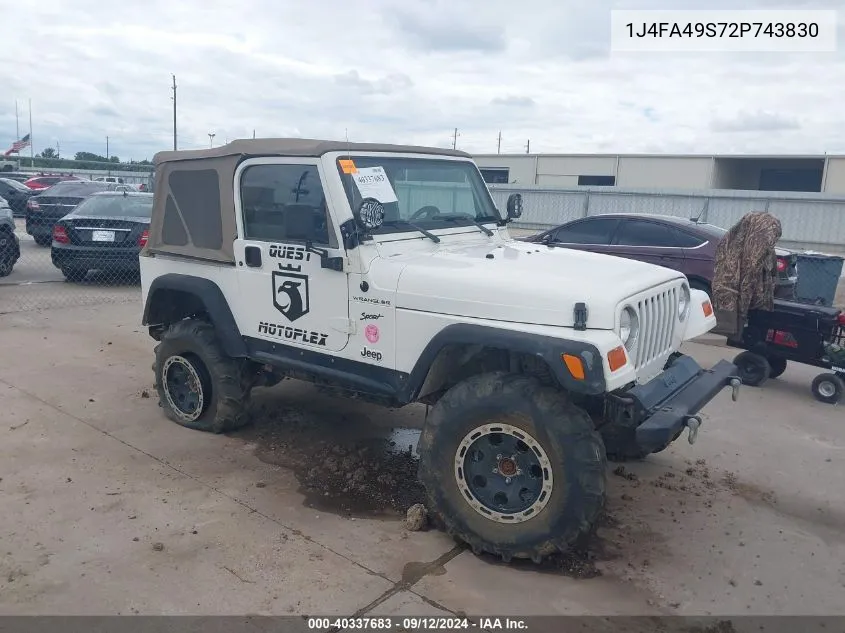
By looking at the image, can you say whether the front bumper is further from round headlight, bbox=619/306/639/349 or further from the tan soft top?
the tan soft top

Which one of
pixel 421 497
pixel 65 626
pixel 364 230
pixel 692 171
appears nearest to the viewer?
pixel 65 626

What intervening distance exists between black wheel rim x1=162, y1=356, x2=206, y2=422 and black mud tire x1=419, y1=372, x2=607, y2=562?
220 centimetres

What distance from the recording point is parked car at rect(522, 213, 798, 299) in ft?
29.1

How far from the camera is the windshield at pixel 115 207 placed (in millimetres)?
10891

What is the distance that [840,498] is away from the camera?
469 cm

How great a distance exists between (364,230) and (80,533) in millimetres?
2293

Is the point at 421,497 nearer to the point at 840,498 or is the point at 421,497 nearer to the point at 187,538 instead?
the point at 187,538

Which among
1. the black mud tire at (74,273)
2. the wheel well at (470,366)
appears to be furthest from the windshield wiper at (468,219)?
the black mud tire at (74,273)

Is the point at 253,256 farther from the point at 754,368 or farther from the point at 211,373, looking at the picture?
the point at 754,368

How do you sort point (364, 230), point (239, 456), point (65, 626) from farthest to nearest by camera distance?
point (239, 456)
point (364, 230)
point (65, 626)

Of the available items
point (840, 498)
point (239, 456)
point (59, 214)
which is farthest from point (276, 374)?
point (59, 214)

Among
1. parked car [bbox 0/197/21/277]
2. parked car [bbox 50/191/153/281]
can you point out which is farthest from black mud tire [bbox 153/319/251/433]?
parked car [bbox 0/197/21/277]

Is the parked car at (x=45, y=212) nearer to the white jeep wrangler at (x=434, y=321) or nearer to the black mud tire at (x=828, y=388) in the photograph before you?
the white jeep wrangler at (x=434, y=321)

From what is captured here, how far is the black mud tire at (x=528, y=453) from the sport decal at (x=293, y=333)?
3.20 feet
